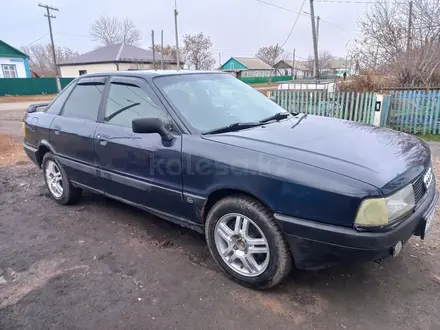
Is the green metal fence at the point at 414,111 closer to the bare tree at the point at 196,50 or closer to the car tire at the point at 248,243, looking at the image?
the car tire at the point at 248,243

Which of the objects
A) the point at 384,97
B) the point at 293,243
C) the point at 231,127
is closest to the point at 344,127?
the point at 231,127

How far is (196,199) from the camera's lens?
278cm

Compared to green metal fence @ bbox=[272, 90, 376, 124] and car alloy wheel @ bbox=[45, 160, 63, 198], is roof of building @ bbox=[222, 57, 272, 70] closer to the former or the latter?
green metal fence @ bbox=[272, 90, 376, 124]

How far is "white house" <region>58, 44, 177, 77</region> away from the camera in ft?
133

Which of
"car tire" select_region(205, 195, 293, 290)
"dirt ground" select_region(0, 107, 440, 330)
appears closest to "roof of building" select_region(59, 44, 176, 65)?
"dirt ground" select_region(0, 107, 440, 330)

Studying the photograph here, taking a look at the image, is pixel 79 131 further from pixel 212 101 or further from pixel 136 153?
pixel 212 101

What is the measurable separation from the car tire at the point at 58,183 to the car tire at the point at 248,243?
238 centimetres

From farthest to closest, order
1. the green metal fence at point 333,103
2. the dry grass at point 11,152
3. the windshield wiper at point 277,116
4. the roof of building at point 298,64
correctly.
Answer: the roof of building at point 298,64 → the green metal fence at point 333,103 → the dry grass at point 11,152 → the windshield wiper at point 277,116

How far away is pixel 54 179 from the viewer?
4504 mm

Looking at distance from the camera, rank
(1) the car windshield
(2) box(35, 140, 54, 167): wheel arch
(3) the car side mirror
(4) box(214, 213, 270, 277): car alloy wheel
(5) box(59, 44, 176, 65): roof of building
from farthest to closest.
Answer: (5) box(59, 44, 176, 65): roof of building
(2) box(35, 140, 54, 167): wheel arch
(1) the car windshield
(3) the car side mirror
(4) box(214, 213, 270, 277): car alloy wheel

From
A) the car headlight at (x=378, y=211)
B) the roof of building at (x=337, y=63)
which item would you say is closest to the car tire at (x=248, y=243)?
the car headlight at (x=378, y=211)

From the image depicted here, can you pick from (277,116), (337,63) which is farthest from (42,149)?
(337,63)

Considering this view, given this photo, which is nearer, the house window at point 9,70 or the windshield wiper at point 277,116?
the windshield wiper at point 277,116

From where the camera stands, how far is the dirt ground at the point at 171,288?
2.34 m
